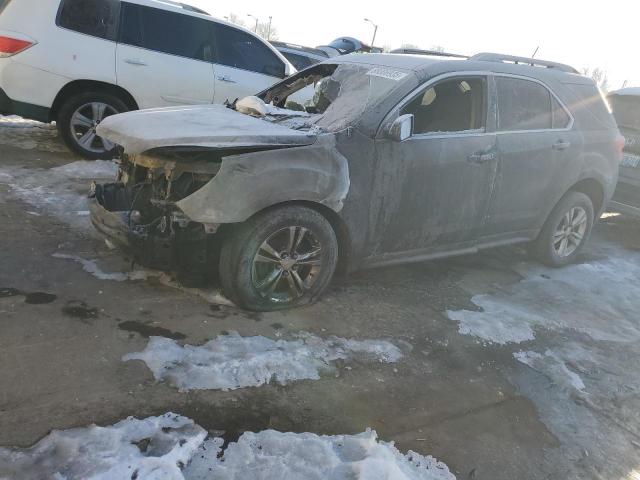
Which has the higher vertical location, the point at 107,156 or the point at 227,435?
the point at 107,156

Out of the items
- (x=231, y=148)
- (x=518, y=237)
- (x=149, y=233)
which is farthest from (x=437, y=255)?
(x=149, y=233)

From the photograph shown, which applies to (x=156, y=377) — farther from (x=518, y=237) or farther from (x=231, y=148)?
(x=518, y=237)

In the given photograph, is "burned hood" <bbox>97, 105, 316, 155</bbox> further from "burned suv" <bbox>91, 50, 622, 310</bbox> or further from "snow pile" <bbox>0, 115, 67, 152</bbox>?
"snow pile" <bbox>0, 115, 67, 152</bbox>

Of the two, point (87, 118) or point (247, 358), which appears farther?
point (87, 118)

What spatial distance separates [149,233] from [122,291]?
0.58m

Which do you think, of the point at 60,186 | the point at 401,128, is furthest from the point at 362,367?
the point at 60,186

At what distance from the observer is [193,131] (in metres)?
3.25

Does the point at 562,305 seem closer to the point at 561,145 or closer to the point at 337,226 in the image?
the point at 561,145

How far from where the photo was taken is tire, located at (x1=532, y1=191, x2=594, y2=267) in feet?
16.8

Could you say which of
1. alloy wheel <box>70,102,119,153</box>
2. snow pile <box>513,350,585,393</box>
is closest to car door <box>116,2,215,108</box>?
alloy wheel <box>70,102,119,153</box>

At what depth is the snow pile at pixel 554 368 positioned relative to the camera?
3.33 meters

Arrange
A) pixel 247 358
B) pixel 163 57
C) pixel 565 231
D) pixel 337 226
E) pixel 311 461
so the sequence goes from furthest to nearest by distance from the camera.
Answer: pixel 163 57 < pixel 565 231 < pixel 337 226 < pixel 247 358 < pixel 311 461

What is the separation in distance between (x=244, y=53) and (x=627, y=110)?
5.35 meters

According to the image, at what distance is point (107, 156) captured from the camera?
6.43m
